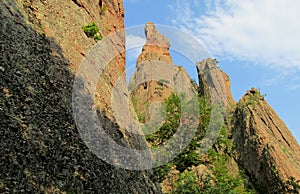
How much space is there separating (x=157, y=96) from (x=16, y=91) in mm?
48716

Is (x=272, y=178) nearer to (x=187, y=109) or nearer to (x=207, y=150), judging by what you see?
(x=207, y=150)

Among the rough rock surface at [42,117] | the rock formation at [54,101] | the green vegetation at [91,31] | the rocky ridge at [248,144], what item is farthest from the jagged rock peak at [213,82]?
the rough rock surface at [42,117]

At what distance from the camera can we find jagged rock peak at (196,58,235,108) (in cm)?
5812

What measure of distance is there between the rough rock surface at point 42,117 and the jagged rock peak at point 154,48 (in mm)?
52578

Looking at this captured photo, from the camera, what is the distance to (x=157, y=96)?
56.9 m

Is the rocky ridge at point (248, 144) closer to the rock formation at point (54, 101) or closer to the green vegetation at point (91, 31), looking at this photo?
the rock formation at point (54, 101)

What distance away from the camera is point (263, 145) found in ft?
119

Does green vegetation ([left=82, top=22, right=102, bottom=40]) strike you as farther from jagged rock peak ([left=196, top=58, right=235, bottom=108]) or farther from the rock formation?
jagged rock peak ([left=196, top=58, right=235, bottom=108])

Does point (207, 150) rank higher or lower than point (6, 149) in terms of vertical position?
higher

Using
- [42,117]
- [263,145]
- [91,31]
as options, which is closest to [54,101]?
[42,117]

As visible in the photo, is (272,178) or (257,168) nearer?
(272,178)

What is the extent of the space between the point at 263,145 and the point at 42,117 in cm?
3241

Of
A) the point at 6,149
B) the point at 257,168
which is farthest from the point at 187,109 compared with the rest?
the point at 6,149

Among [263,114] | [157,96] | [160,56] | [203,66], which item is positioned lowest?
[263,114]
